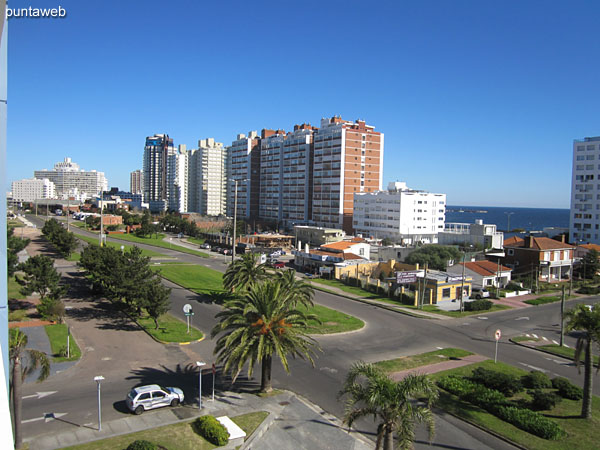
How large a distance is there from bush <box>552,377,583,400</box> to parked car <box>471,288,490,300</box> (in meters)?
27.5

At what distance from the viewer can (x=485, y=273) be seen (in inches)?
2152

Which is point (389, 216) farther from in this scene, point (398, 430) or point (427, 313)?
point (398, 430)

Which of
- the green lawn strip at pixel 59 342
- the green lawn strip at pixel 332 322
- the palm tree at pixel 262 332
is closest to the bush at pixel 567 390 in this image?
the palm tree at pixel 262 332

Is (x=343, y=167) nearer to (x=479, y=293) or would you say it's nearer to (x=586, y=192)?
(x=586, y=192)

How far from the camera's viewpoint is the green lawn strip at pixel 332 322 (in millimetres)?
33219

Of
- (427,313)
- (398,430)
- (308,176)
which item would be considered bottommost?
(427,313)

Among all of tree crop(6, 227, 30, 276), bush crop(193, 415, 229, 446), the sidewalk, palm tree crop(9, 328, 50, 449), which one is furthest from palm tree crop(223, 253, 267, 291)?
palm tree crop(9, 328, 50, 449)

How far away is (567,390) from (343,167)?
104784 mm

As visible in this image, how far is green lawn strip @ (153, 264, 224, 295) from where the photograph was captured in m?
47.7

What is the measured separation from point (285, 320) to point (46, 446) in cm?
1039

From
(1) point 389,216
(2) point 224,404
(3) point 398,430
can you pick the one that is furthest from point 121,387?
(1) point 389,216

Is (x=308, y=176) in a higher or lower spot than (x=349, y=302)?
higher

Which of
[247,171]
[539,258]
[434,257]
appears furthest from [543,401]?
[247,171]

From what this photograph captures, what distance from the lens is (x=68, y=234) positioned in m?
62.1
